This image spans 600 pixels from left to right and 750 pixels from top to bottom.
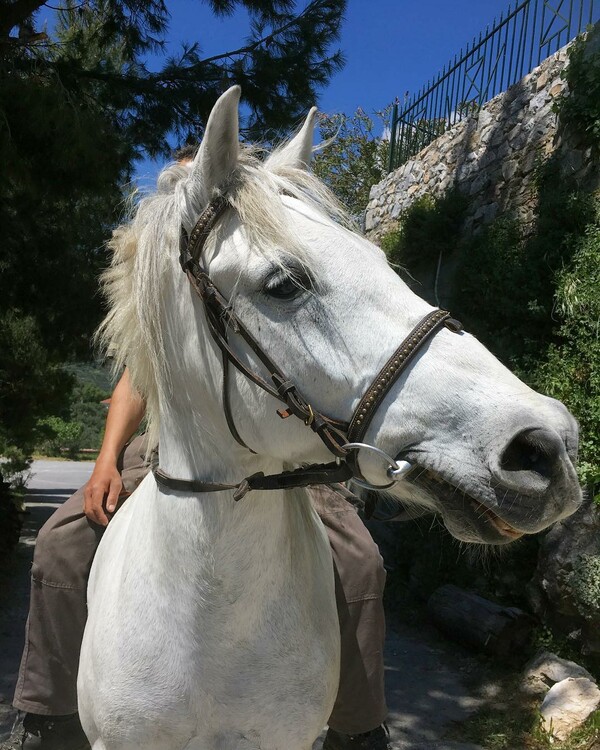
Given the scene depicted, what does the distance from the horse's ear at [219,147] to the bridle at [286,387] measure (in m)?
0.05

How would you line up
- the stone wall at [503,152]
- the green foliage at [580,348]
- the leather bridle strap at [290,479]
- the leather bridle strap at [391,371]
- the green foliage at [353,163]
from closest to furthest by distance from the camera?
1. the leather bridle strap at [391,371]
2. the leather bridle strap at [290,479]
3. the green foliage at [580,348]
4. the stone wall at [503,152]
5. the green foliage at [353,163]

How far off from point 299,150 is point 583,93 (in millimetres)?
4291

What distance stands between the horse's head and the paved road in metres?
3.15

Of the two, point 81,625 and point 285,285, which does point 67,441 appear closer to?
point 81,625

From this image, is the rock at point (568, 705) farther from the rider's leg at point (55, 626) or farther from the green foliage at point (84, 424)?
the green foliage at point (84, 424)

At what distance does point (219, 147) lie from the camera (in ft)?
4.75

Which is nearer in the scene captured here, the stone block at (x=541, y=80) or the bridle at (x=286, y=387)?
the bridle at (x=286, y=387)

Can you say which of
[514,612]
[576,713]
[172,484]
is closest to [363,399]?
[172,484]

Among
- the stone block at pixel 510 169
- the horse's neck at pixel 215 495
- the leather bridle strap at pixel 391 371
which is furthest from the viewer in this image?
the stone block at pixel 510 169

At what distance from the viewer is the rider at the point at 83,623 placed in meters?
2.05

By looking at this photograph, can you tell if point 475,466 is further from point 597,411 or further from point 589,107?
point 589,107

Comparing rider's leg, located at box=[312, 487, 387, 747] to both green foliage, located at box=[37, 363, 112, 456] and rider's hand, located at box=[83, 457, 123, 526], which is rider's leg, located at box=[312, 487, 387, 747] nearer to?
rider's hand, located at box=[83, 457, 123, 526]

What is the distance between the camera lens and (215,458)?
1.53 meters

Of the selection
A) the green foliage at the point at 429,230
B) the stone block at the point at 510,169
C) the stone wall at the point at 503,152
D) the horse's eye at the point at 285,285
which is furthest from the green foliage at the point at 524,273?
the horse's eye at the point at 285,285
